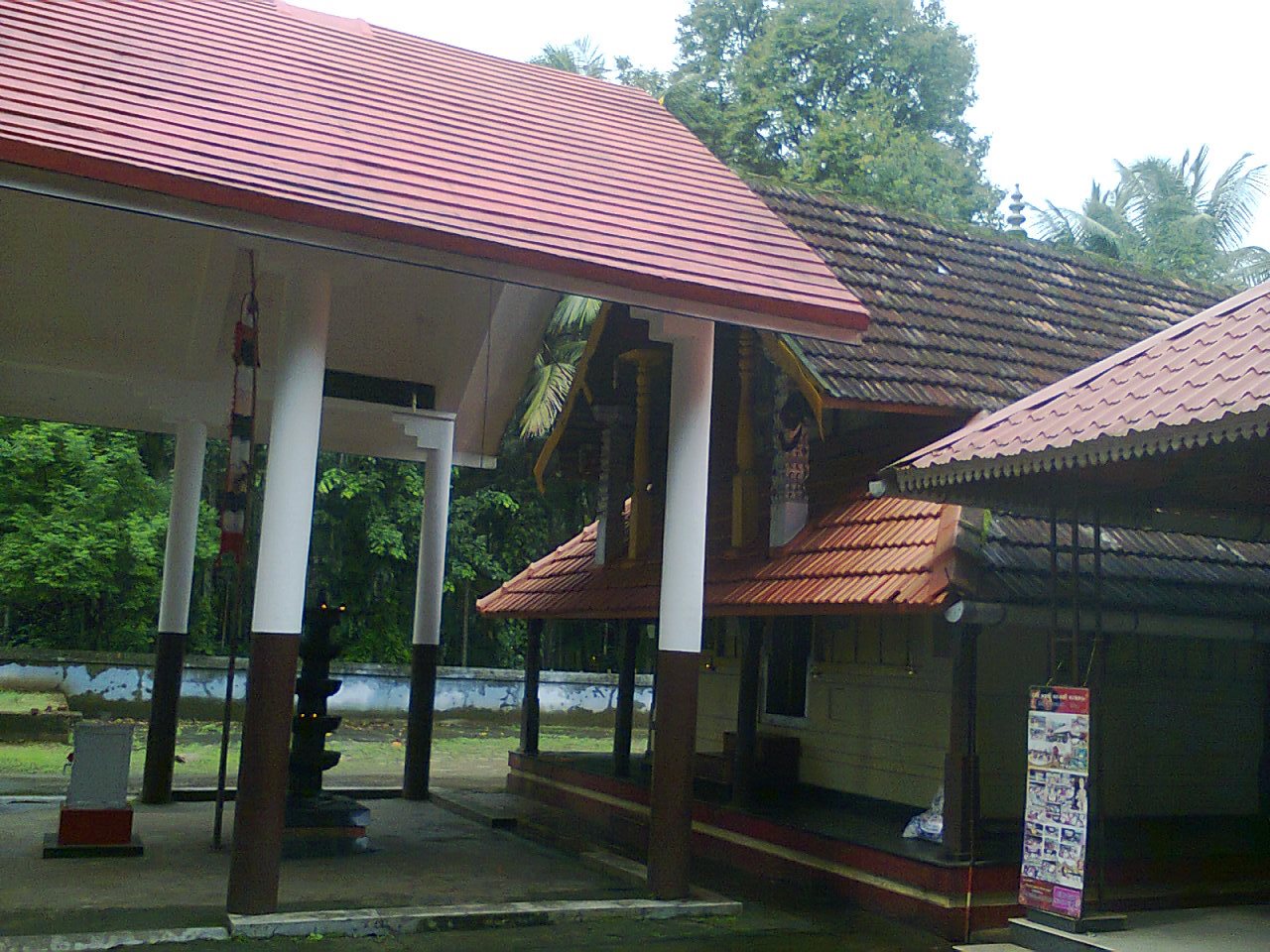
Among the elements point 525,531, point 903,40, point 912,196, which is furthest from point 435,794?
point 903,40

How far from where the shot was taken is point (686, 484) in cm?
856

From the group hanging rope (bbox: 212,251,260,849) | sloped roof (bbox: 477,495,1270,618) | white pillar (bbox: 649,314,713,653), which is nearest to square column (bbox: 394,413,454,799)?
sloped roof (bbox: 477,495,1270,618)

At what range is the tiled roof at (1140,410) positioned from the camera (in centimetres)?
625

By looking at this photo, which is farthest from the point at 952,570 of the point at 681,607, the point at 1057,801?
the point at 681,607

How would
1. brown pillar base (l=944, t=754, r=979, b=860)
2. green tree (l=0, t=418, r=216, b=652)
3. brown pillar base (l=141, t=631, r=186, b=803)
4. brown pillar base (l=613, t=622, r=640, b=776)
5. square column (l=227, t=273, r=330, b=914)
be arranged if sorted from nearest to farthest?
square column (l=227, t=273, r=330, b=914)
brown pillar base (l=944, t=754, r=979, b=860)
brown pillar base (l=141, t=631, r=186, b=803)
brown pillar base (l=613, t=622, r=640, b=776)
green tree (l=0, t=418, r=216, b=652)

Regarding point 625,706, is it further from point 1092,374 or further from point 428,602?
point 1092,374

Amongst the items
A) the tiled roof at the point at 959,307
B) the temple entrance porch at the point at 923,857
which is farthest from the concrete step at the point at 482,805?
the tiled roof at the point at 959,307

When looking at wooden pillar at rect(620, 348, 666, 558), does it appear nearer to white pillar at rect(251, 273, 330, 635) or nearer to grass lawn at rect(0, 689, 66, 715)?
white pillar at rect(251, 273, 330, 635)

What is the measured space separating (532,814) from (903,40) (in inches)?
988

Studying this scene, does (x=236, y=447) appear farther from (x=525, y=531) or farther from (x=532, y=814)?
(x=525, y=531)

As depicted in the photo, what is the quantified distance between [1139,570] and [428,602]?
7230 millimetres

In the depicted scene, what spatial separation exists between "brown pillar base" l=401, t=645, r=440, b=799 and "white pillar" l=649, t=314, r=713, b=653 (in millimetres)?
5217

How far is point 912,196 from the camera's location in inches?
1048

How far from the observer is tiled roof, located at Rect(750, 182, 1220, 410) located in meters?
9.87
